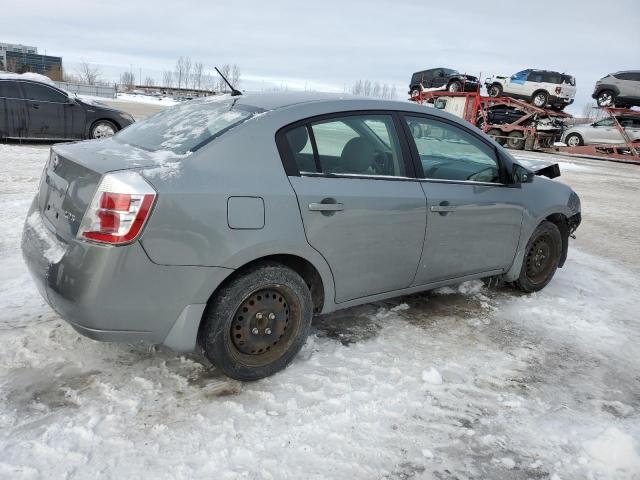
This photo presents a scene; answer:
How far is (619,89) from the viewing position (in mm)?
21688

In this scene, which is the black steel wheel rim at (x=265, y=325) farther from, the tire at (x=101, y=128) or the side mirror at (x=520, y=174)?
the tire at (x=101, y=128)

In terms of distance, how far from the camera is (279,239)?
271 cm

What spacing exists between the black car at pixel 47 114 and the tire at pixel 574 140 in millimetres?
21452

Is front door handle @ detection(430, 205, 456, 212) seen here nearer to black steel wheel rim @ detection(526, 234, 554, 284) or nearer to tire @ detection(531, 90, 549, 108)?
black steel wheel rim @ detection(526, 234, 554, 284)

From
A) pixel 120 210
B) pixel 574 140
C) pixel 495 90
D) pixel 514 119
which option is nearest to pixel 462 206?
pixel 120 210

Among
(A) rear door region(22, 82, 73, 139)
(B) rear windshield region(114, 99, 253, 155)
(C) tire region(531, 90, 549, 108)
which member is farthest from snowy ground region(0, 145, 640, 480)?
(C) tire region(531, 90, 549, 108)

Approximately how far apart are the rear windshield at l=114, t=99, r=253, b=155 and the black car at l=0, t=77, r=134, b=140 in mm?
8772

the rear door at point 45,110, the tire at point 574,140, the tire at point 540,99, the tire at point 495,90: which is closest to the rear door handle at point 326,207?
the rear door at point 45,110

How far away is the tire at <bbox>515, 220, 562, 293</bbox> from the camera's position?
4484mm

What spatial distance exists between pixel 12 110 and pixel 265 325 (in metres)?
10.6

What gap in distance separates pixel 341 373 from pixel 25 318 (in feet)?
6.99

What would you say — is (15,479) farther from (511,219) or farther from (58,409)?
(511,219)

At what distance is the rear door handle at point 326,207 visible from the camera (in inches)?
112

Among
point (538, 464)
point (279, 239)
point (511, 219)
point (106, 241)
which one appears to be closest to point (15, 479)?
point (106, 241)
